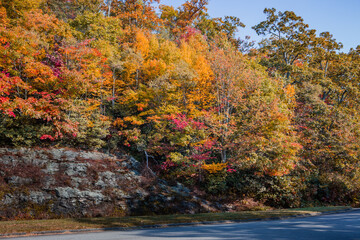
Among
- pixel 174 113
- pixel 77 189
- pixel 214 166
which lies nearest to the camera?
pixel 77 189

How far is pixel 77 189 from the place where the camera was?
1442cm

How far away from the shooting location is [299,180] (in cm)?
2195

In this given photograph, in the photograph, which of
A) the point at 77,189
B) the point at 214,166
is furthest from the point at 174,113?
the point at 77,189

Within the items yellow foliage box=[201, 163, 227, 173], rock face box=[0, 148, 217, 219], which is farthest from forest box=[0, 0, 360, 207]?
rock face box=[0, 148, 217, 219]

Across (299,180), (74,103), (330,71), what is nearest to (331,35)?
(330,71)

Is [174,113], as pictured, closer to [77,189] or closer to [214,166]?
[214,166]

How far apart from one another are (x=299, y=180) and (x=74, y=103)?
2097 centimetres

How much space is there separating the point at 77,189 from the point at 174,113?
9491 millimetres

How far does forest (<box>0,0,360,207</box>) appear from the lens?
17.6 metres

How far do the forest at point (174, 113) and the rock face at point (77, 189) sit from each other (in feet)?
5.84

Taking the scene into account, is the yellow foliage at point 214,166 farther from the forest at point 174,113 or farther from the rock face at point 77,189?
the rock face at point 77,189

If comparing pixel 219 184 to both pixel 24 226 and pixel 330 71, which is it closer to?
pixel 24 226

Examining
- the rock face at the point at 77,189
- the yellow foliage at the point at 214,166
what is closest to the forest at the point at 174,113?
the yellow foliage at the point at 214,166

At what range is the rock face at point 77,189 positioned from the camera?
12930mm
